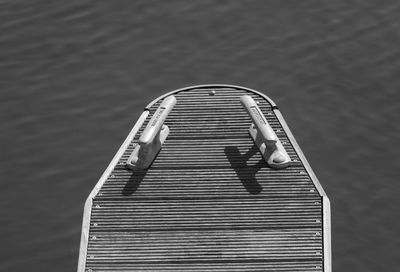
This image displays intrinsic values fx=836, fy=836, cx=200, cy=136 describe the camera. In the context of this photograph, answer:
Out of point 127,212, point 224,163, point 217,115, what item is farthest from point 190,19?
point 127,212

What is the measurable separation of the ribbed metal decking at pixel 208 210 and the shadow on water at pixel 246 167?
0.03 meters

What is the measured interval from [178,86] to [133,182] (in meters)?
8.55

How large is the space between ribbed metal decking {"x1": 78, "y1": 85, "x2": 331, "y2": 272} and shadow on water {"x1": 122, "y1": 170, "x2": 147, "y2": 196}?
0.11 ft

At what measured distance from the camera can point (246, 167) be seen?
2761cm

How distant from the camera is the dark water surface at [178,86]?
2875cm

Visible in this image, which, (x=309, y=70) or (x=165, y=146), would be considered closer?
(x=165, y=146)

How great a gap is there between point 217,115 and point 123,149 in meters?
3.81

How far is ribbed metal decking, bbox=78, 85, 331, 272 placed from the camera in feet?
80.1
